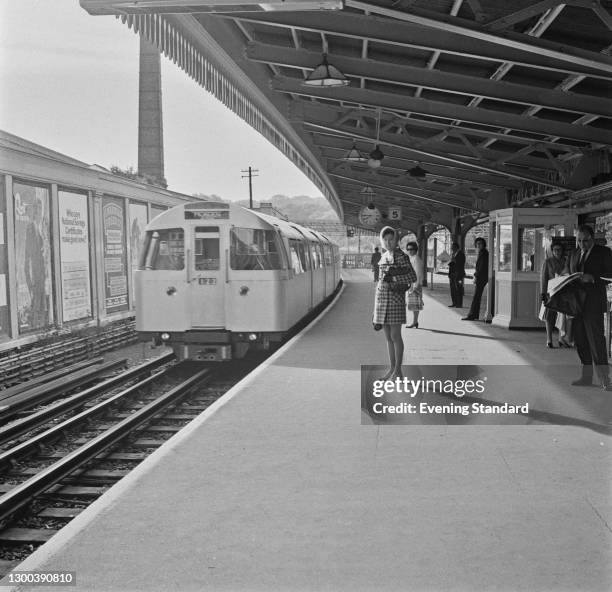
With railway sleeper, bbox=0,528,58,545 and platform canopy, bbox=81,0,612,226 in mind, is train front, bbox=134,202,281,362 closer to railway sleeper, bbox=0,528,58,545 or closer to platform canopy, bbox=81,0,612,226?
platform canopy, bbox=81,0,612,226

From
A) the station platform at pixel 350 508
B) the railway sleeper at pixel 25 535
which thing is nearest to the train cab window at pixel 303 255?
the station platform at pixel 350 508

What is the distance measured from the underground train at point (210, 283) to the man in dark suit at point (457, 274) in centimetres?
651

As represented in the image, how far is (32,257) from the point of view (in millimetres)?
12617

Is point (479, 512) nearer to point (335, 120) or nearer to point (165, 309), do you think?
point (165, 309)

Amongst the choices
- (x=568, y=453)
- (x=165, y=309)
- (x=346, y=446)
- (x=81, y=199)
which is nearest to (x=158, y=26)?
(x=165, y=309)

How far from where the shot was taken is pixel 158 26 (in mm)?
7668

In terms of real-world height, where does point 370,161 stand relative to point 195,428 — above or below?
above

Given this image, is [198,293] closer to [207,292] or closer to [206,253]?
[207,292]

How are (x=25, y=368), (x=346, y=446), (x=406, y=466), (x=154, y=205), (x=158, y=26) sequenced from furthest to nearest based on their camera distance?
1. (x=154, y=205)
2. (x=25, y=368)
3. (x=158, y=26)
4. (x=346, y=446)
5. (x=406, y=466)

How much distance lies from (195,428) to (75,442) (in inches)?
107

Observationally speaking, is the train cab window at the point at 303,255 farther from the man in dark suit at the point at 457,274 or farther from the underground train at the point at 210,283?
the man in dark suit at the point at 457,274

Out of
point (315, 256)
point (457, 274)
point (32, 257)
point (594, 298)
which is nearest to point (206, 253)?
point (32, 257)

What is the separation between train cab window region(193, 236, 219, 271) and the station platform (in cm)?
425

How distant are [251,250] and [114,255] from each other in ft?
24.0
